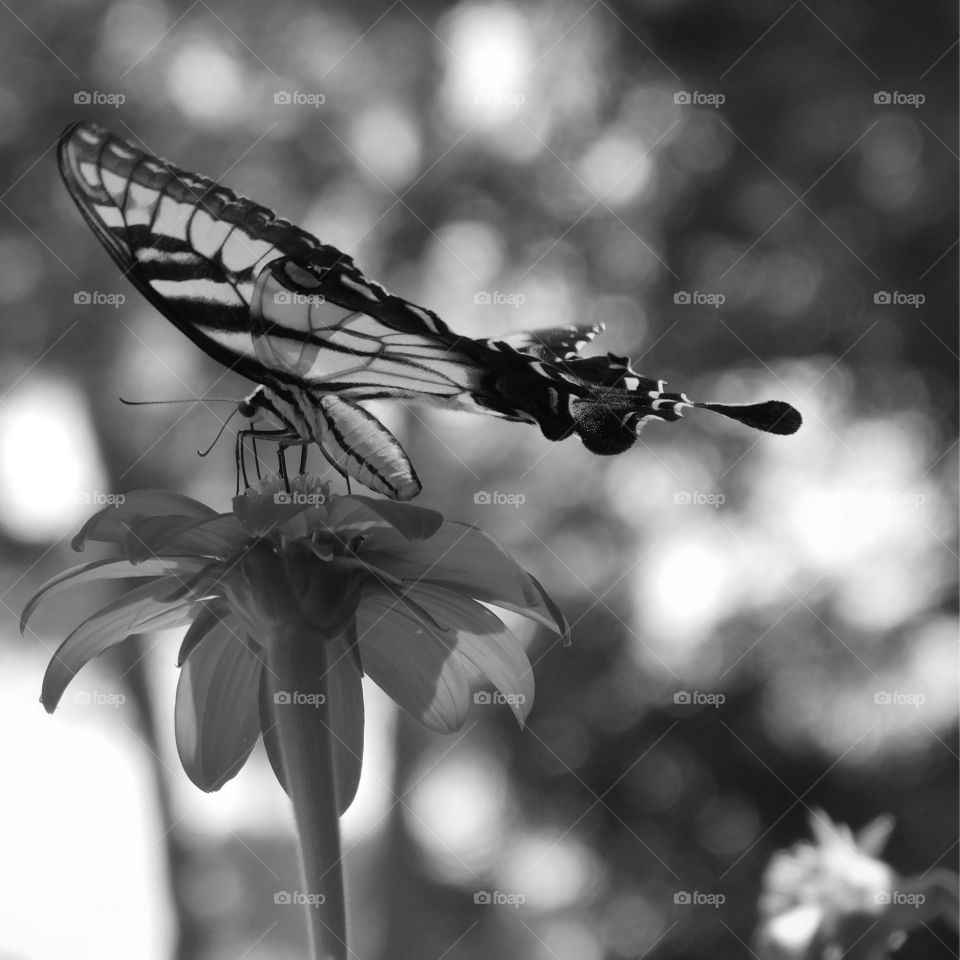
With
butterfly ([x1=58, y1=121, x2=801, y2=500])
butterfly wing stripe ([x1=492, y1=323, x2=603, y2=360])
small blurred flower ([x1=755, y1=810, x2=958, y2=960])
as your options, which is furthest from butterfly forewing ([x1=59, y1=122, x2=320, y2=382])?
small blurred flower ([x1=755, y1=810, x2=958, y2=960])

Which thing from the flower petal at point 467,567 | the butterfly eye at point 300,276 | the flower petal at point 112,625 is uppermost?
the butterfly eye at point 300,276

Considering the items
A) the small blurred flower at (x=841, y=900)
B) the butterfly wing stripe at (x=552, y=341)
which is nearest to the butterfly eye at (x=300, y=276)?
the butterfly wing stripe at (x=552, y=341)

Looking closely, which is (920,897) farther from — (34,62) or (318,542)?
(34,62)

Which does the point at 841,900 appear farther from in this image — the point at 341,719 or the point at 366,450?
the point at 366,450

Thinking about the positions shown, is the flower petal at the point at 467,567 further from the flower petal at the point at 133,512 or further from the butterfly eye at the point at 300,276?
the butterfly eye at the point at 300,276

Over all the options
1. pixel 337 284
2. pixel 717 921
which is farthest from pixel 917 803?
pixel 337 284

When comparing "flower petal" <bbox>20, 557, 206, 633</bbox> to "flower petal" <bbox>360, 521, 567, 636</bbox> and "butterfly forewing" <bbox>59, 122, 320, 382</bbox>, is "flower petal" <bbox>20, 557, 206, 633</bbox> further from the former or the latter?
"butterfly forewing" <bbox>59, 122, 320, 382</bbox>
